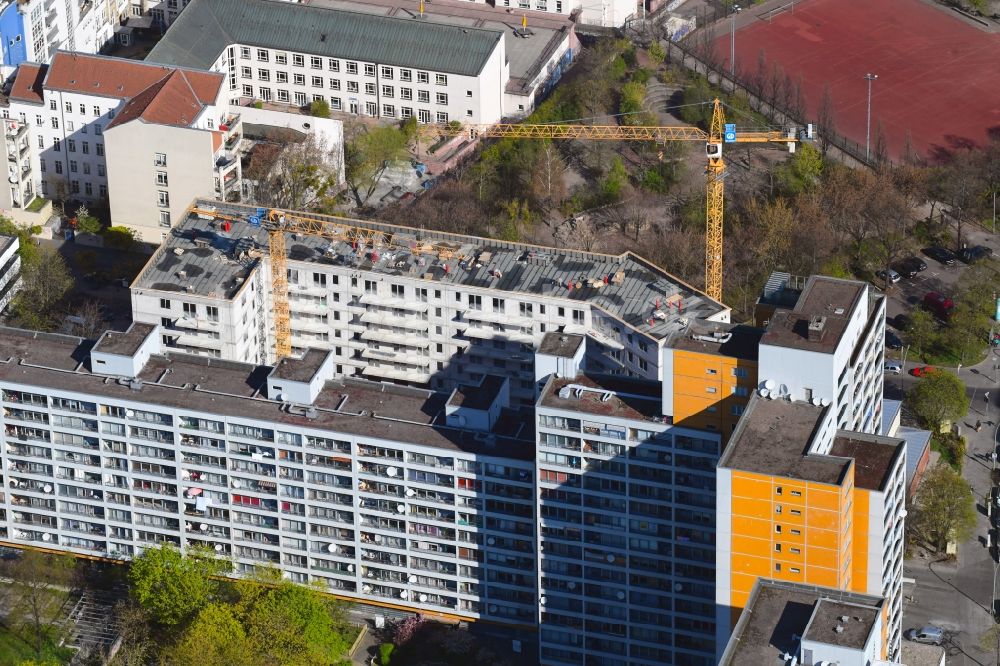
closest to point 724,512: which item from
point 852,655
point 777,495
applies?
point 777,495

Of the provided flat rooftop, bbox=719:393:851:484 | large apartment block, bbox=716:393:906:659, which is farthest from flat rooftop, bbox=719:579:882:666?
flat rooftop, bbox=719:393:851:484

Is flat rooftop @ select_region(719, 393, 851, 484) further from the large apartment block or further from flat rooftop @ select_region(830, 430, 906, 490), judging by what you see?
flat rooftop @ select_region(830, 430, 906, 490)

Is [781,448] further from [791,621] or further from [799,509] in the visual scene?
[791,621]

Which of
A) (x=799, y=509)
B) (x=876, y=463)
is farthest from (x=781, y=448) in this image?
(x=876, y=463)

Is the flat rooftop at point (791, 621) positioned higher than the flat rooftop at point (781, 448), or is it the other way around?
the flat rooftop at point (781, 448)

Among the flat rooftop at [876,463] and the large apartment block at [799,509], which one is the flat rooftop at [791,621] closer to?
the large apartment block at [799,509]

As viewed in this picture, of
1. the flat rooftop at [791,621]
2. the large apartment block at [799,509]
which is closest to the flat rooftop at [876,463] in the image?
the large apartment block at [799,509]

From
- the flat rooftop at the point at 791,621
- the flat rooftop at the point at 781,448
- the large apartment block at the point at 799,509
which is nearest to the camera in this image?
the flat rooftop at the point at 791,621
